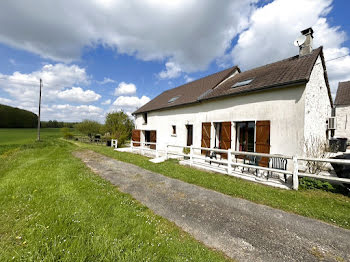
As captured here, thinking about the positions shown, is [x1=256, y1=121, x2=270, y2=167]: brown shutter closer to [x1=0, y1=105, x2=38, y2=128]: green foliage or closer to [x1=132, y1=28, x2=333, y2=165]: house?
[x1=132, y1=28, x2=333, y2=165]: house

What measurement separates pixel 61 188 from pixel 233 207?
16.2 feet

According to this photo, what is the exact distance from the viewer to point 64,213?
2.90 meters

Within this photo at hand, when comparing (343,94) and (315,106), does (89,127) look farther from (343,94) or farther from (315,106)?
(343,94)

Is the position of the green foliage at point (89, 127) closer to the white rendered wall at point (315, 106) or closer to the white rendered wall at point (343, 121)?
the white rendered wall at point (315, 106)

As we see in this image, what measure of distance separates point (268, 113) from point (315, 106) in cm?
244

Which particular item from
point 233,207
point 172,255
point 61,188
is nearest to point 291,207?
point 233,207

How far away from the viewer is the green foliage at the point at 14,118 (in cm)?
4953

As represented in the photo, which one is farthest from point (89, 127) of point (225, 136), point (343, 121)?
point (343, 121)

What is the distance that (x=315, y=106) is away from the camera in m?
7.16

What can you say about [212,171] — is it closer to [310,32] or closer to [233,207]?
[233,207]

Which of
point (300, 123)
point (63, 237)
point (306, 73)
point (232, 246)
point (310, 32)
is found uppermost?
point (310, 32)

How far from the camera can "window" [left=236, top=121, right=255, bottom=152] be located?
308 inches

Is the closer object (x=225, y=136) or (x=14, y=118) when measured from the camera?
(x=225, y=136)

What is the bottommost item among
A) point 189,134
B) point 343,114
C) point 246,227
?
point 246,227
